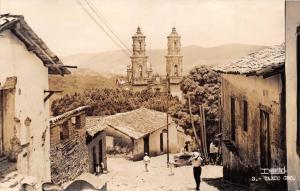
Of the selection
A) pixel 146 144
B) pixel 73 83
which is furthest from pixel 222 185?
pixel 73 83

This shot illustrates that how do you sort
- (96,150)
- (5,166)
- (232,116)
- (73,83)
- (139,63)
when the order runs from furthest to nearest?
(139,63), (73,83), (96,150), (232,116), (5,166)

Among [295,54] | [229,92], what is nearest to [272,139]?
[295,54]

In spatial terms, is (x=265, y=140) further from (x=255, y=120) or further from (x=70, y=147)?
(x=70, y=147)

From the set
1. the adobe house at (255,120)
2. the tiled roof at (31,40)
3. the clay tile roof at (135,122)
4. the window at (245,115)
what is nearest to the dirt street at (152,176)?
the adobe house at (255,120)

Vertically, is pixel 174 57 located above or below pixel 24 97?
above

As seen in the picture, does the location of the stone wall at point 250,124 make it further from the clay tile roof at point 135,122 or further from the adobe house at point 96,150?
the clay tile roof at point 135,122

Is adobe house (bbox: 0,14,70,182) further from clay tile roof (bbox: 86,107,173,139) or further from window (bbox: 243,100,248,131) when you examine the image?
clay tile roof (bbox: 86,107,173,139)

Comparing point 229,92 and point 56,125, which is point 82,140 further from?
point 229,92
